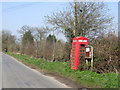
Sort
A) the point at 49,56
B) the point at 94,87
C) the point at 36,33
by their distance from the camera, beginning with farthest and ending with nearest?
the point at 36,33 → the point at 49,56 → the point at 94,87

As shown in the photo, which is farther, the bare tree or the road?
the bare tree

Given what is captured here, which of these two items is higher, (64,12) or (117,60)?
(64,12)

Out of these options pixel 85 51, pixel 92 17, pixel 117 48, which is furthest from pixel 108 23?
pixel 117 48

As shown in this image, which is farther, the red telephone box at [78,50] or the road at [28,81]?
the red telephone box at [78,50]

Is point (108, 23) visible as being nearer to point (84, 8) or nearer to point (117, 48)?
point (84, 8)

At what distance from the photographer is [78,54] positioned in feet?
58.4

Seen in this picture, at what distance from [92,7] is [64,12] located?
3.25 metres

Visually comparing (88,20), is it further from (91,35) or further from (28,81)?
(28,81)

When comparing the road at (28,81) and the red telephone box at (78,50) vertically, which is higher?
the red telephone box at (78,50)

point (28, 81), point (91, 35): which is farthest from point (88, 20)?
point (28, 81)

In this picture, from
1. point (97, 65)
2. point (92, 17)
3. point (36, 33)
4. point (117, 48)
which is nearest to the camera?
point (117, 48)

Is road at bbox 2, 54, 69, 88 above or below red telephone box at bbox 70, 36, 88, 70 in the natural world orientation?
below

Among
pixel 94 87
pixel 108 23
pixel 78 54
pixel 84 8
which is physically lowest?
pixel 94 87

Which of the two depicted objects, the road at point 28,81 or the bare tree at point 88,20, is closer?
the road at point 28,81
